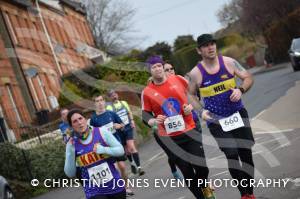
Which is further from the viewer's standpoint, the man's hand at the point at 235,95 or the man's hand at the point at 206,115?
the man's hand at the point at 206,115

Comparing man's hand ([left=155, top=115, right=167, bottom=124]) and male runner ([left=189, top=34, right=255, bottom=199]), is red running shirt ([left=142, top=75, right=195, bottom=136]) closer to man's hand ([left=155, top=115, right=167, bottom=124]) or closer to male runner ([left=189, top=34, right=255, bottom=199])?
man's hand ([left=155, top=115, right=167, bottom=124])

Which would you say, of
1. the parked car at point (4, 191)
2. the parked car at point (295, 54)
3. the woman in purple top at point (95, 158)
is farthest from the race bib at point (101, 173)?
the parked car at point (295, 54)

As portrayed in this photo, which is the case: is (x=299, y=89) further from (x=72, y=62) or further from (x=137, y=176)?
(x=72, y=62)

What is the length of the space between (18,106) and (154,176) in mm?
20174

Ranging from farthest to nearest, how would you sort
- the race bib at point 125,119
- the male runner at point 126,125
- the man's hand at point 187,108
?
1. the race bib at point 125,119
2. the male runner at point 126,125
3. the man's hand at point 187,108

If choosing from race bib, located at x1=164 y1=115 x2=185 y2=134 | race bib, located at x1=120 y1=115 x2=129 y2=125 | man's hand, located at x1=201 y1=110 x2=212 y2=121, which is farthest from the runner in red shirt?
race bib, located at x1=120 y1=115 x2=129 y2=125

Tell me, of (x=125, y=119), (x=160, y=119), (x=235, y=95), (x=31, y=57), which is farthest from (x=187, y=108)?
(x=31, y=57)

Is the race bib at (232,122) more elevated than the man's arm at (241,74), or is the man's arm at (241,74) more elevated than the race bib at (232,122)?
the man's arm at (241,74)

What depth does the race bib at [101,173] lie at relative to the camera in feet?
23.3

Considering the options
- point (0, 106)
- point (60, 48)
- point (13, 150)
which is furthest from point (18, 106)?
point (13, 150)

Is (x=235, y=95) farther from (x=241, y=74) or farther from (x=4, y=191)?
(x=4, y=191)

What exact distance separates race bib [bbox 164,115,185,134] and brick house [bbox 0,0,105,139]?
19.1 m

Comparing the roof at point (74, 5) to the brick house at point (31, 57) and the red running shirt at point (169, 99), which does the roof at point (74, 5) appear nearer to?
the brick house at point (31, 57)

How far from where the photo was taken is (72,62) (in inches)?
1880
